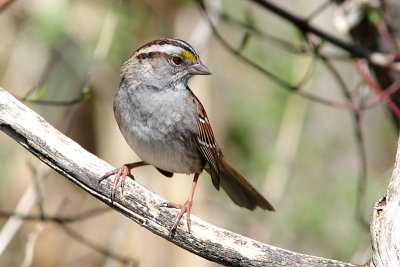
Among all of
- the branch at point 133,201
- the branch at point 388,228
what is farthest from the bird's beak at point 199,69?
the branch at point 388,228

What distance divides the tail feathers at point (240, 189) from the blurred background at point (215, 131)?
1045mm

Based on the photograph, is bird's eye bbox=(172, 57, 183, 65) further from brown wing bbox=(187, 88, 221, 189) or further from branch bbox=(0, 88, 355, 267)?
branch bbox=(0, 88, 355, 267)

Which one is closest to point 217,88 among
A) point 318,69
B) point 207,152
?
point 318,69

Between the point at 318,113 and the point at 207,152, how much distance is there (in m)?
2.45

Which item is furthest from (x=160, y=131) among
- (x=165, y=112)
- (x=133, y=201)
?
(x=133, y=201)

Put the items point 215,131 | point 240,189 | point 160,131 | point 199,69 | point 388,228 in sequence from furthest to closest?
point 215,131
point 240,189
point 199,69
point 160,131
point 388,228

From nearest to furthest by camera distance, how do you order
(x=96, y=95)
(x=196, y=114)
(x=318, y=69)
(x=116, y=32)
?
1. (x=196, y=114)
2. (x=116, y=32)
3. (x=96, y=95)
4. (x=318, y=69)

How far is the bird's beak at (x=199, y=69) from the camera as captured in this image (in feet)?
12.6

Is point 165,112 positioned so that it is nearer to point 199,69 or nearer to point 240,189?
point 199,69

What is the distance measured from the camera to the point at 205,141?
392 cm

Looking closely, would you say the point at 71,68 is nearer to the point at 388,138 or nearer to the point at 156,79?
the point at 156,79

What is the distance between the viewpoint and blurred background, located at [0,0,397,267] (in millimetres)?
5230

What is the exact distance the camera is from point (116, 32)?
16.9ft

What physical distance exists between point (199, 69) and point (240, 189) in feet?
2.51
